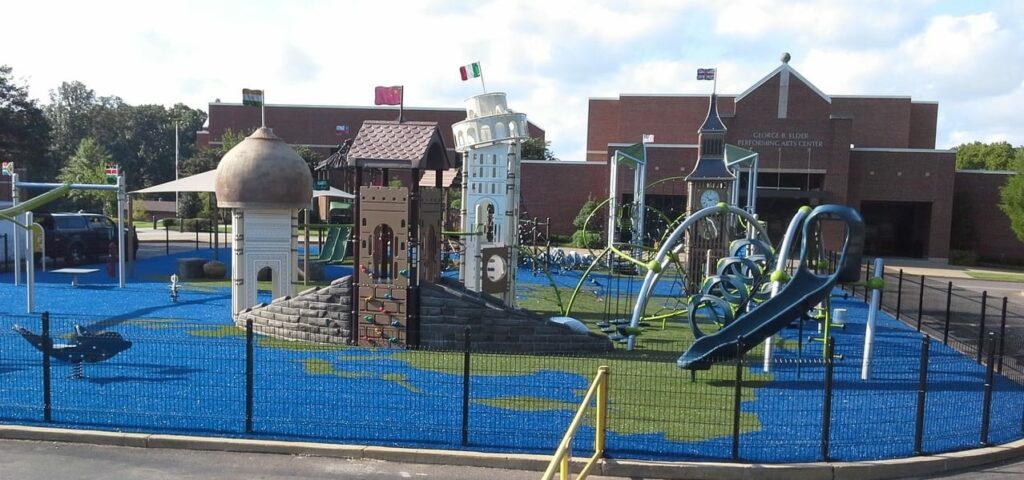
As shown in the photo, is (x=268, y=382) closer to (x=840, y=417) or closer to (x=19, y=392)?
(x=19, y=392)

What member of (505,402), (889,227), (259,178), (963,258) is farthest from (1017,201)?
(505,402)

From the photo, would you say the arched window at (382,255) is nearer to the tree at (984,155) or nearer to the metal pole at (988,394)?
the metal pole at (988,394)

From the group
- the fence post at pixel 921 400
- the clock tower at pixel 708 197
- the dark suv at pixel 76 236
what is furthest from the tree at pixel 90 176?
the fence post at pixel 921 400

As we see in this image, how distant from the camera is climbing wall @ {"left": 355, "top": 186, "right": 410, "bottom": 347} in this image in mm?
12828

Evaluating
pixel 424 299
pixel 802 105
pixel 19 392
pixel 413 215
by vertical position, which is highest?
pixel 802 105

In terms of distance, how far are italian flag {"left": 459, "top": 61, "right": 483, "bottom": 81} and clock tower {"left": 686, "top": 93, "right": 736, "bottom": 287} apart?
24.7ft

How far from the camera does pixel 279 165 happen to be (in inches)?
629

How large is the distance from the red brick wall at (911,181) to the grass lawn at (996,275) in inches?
173

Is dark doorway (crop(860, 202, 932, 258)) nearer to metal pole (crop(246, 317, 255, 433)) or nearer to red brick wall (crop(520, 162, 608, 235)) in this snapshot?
red brick wall (crop(520, 162, 608, 235))

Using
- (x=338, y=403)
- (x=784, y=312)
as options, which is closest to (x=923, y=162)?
(x=784, y=312)

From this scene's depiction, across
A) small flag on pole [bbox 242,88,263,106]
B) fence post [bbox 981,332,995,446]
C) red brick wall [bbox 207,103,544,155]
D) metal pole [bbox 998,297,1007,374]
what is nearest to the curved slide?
metal pole [bbox 998,297,1007,374]

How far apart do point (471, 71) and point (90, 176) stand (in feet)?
159

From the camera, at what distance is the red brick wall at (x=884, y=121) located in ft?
171

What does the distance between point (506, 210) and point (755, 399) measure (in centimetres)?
949
